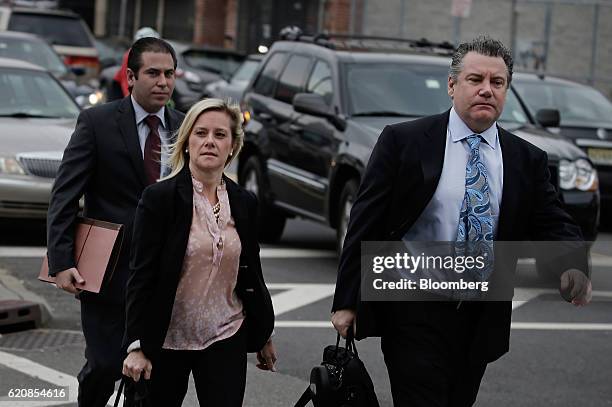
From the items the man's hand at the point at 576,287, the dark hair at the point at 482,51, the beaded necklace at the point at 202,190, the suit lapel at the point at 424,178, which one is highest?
the dark hair at the point at 482,51

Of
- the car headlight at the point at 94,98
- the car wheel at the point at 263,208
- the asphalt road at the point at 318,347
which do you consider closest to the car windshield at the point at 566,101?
the car wheel at the point at 263,208

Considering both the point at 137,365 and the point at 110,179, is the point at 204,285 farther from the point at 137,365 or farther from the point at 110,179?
the point at 110,179

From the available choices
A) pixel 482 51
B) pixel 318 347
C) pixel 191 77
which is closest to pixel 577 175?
pixel 318 347

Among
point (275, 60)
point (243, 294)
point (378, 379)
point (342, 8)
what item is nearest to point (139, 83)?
point (243, 294)

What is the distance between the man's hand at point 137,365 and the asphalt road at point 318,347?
2312mm

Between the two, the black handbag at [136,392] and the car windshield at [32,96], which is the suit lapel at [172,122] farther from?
the car windshield at [32,96]

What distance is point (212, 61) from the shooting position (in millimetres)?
27781

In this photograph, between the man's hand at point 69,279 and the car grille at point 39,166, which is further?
the car grille at point 39,166

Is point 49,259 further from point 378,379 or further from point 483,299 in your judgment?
point 378,379

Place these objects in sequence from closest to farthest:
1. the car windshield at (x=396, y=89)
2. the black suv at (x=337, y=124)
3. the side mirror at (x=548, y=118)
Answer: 1. the black suv at (x=337, y=124)
2. the car windshield at (x=396, y=89)
3. the side mirror at (x=548, y=118)

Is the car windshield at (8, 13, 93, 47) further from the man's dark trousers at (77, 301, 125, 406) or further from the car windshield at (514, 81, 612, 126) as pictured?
the man's dark trousers at (77, 301, 125, 406)

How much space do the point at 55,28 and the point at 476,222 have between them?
2327 centimetres

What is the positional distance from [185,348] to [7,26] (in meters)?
22.1

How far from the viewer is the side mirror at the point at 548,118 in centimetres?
1403
